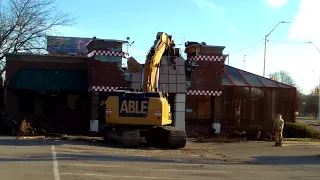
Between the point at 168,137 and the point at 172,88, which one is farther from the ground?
the point at 172,88

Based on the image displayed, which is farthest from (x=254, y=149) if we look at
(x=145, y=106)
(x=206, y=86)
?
(x=206, y=86)

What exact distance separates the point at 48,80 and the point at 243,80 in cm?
1324

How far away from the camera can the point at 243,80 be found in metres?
33.1

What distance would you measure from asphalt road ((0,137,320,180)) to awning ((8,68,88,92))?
11.6 metres

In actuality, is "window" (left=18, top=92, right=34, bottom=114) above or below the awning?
below

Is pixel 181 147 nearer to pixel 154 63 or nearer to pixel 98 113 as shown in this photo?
pixel 154 63

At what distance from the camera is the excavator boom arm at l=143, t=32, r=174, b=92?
2291 centimetres

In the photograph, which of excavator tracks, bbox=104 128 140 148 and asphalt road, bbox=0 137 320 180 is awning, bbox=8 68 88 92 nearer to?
excavator tracks, bbox=104 128 140 148

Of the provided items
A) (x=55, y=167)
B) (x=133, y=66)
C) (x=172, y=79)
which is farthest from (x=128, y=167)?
(x=172, y=79)

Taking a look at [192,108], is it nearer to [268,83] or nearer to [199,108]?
[199,108]

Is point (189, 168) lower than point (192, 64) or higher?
lower

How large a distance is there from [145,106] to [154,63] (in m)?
2.63

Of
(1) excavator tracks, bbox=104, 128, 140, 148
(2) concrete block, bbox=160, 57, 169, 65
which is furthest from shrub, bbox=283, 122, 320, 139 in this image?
(1) excavator tracks, bbox=104, 128, 140, 148

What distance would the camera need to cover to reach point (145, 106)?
21.6 m
